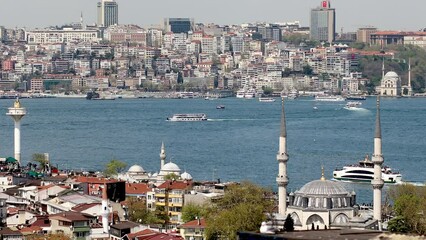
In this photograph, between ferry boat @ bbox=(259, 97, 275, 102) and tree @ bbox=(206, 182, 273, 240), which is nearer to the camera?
tree @ bbox=(206, 182, 273, 240)

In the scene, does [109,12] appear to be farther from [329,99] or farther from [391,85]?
[329,99]

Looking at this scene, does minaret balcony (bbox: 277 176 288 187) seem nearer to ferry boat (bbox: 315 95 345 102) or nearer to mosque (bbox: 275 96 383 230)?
mosque (bbox: 275 96 383 230)

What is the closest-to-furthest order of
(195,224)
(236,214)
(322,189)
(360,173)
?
(236,214) → (322,189) → (195,224) → (360,173)

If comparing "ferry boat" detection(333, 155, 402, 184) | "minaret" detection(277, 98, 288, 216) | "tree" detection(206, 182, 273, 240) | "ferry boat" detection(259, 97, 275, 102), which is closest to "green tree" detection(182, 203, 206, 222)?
"tree" detection(206, 182, 273, 240)

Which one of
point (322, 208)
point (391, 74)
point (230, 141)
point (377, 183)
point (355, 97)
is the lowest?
point (355, 97)

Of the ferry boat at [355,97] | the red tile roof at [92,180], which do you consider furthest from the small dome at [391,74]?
the red tile roof at [92,180]

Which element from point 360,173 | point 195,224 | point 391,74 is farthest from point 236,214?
point 391,74

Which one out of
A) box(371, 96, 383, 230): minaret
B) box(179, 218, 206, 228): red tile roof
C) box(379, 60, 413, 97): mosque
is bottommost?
box(379, 60, 413, 97): mosque
